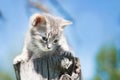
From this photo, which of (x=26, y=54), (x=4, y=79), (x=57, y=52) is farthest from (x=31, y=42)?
(x=4, y=79)

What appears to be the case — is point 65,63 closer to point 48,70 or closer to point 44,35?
point 48,70

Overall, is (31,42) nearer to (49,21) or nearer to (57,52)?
(49,21)

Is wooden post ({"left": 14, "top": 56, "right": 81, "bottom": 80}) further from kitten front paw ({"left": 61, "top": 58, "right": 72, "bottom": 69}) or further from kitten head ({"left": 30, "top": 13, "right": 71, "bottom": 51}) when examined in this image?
kitten head ({"left": 30, "top": 13, "right": 71, "bottom": 51})

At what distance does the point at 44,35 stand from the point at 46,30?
7 centimetres

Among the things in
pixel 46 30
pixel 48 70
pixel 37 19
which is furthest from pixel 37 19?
pixel 48 70

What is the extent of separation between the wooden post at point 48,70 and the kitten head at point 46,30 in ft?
2.02

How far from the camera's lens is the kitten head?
3.53 m

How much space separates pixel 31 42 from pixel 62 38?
0.98 ft

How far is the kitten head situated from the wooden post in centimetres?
61

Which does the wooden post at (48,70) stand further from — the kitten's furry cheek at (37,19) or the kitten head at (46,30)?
the kitten's furry cheek at (37,19)

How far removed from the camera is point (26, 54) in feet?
10.8

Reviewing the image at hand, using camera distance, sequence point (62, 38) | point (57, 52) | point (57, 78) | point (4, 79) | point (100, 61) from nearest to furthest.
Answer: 1. point (57, 78)
2. point (57, 52)
3. point (62, 38)
4. point (4, 79)
5. point (100, 61)

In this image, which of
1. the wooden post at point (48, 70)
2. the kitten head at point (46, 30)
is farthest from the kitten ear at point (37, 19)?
the wooden post at point (48, 70)

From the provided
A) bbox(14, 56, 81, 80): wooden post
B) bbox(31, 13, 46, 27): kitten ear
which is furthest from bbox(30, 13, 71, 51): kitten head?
bbox(14, 56, 81, 80): wooden post
